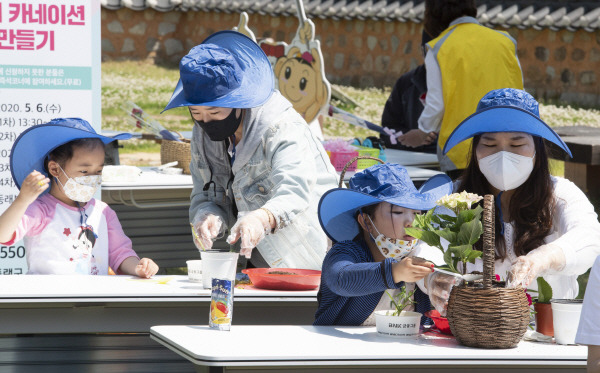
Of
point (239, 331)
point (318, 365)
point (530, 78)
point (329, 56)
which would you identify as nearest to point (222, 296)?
point (239, 331)

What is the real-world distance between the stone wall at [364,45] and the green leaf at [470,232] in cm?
1285

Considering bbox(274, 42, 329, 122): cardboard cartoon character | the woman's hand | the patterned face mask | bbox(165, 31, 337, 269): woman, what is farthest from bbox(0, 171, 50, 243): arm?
bbox(274, 42, 329, 122): cardboard cartoon character

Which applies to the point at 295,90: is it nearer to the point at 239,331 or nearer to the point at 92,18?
the point at 92,18

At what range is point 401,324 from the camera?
9.48 feet

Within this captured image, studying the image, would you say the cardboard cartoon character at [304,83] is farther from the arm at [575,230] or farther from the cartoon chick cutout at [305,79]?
the arm at [575,230]

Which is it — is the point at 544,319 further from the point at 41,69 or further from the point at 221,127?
the point at 41,69

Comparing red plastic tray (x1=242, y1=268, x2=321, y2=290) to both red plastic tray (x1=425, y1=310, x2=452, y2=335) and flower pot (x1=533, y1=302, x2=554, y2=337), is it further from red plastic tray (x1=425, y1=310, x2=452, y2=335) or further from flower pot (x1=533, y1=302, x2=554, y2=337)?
flower pot (x1=533, y1=302, x2=554, y2=337)

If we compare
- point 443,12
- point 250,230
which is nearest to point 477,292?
point 250,230

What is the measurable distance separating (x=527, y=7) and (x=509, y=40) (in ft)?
35.0

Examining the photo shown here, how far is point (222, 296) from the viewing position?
2.91m

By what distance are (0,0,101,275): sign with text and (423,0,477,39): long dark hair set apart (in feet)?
6.80

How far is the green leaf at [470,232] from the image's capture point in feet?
9.00

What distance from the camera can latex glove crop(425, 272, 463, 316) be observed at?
2.85m

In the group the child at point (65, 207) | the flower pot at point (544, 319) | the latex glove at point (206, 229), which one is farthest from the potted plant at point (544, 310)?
the child at point (65, 207)
